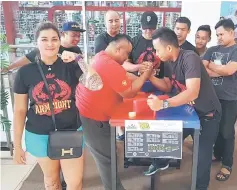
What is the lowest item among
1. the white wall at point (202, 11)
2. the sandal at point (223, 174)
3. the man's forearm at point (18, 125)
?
the sandal at point (223, 174)

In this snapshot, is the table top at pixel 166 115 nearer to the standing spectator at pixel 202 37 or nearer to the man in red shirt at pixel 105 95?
the man in red shirt at pixel 105 95

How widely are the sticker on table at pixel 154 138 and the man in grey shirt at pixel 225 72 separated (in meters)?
0.80

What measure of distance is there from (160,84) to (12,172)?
1.66 metres

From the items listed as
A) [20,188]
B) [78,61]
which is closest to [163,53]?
[78,61]

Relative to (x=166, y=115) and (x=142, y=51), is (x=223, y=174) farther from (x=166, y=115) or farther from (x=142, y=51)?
(x=142, y=51)

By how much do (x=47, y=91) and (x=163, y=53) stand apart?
76 centimetres

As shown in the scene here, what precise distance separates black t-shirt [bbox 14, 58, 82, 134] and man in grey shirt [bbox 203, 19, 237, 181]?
117 centimetres

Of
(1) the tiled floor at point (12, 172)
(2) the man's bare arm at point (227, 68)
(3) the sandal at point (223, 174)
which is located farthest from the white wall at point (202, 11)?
(1) the tiled floor at point (12, 172)

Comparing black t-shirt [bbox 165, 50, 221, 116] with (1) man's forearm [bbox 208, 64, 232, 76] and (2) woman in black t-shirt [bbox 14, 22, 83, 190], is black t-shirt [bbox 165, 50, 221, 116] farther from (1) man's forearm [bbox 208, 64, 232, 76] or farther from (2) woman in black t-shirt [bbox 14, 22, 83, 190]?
(2) woman in black t-shirt [bbox 14, 22, 83, 190]

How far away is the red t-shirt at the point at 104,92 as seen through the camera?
1.70 m

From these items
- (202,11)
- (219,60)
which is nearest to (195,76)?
(219,60)

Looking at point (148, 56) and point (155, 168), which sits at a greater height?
point (148, 56)

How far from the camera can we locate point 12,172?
2.70 meters

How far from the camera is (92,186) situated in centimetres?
246
